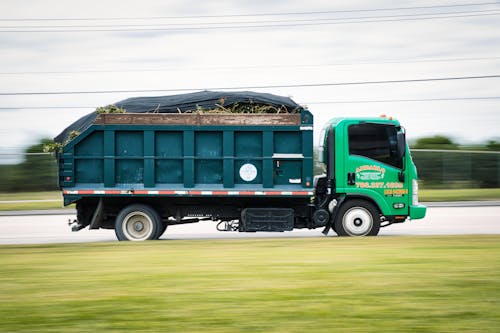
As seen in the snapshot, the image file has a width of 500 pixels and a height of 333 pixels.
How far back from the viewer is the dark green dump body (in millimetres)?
13703

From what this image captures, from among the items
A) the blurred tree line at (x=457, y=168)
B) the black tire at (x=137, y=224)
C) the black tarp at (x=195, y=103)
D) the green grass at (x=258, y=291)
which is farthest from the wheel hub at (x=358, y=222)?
the blurred tree line at (x=457, y=168)

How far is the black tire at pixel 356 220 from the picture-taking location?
1395 centimetres

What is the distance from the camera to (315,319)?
585cm

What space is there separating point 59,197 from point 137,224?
52.7 feet

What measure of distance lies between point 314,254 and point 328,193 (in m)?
4.61

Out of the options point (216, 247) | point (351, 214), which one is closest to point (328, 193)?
point (351, 214)

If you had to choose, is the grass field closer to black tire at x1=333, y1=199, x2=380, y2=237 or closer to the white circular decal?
black tire at x1=333, y1=199, x2=380, y2=237

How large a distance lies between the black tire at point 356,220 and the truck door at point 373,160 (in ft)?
0.96

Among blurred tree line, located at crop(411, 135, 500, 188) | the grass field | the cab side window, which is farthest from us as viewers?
blurred tree line, located at crop(411, 135, 500, 188)

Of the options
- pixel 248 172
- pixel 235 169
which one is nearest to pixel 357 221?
pixel 248 172

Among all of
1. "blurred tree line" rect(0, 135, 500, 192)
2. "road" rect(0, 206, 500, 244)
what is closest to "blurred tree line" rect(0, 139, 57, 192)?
"blurred tree line" rect(0, 135, 500, 192)

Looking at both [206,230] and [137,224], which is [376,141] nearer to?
[137,224]

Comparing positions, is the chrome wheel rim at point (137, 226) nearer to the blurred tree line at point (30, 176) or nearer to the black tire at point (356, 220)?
the black tire at point (356, 220)

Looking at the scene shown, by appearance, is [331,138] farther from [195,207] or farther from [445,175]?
[445,175]
